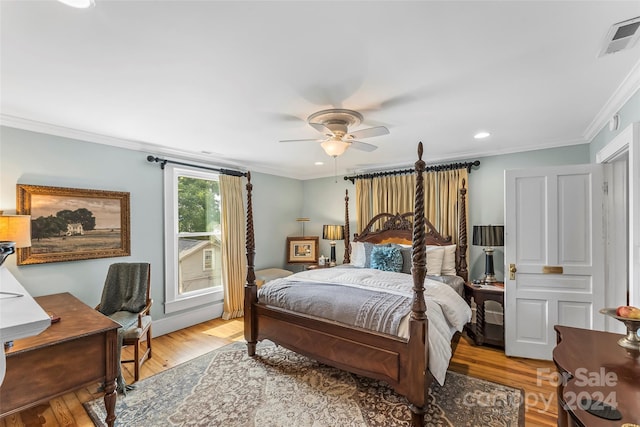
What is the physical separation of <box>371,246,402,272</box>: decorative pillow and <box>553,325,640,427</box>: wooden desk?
7.13ft

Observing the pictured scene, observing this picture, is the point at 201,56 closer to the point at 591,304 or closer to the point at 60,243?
the point at 60,243

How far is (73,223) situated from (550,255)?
507 centimetres

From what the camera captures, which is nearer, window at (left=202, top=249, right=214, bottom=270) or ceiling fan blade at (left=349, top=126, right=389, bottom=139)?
ceiling fan blade at (left=349, top=126, right=389, bottom=139)

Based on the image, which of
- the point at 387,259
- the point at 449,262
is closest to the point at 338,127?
the point at 387,259

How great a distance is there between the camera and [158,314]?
3.87 metres

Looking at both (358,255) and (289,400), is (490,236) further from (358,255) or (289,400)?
(289,400)

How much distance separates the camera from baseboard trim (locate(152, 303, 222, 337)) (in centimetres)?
387

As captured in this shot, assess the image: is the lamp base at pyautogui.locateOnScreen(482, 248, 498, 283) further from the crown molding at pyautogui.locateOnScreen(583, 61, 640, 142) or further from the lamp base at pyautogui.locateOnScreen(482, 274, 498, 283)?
the crown molding at pyautogui.locateOnScreen(583, 61, 640, 142)

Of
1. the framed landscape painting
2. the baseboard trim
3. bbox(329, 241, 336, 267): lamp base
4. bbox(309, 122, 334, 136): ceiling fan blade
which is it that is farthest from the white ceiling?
bbox(329, 241, 336, 267): lamp base

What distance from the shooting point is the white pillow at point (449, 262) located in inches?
155

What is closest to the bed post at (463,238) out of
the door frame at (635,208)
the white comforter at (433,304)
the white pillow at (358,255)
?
the white comforter at (433,304)

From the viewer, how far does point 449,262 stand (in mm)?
3982

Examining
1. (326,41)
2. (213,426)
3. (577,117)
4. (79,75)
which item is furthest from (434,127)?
(213,426)

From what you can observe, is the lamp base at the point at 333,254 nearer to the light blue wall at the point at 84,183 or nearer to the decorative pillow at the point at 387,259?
the decorative pillow at the point at 387,259
